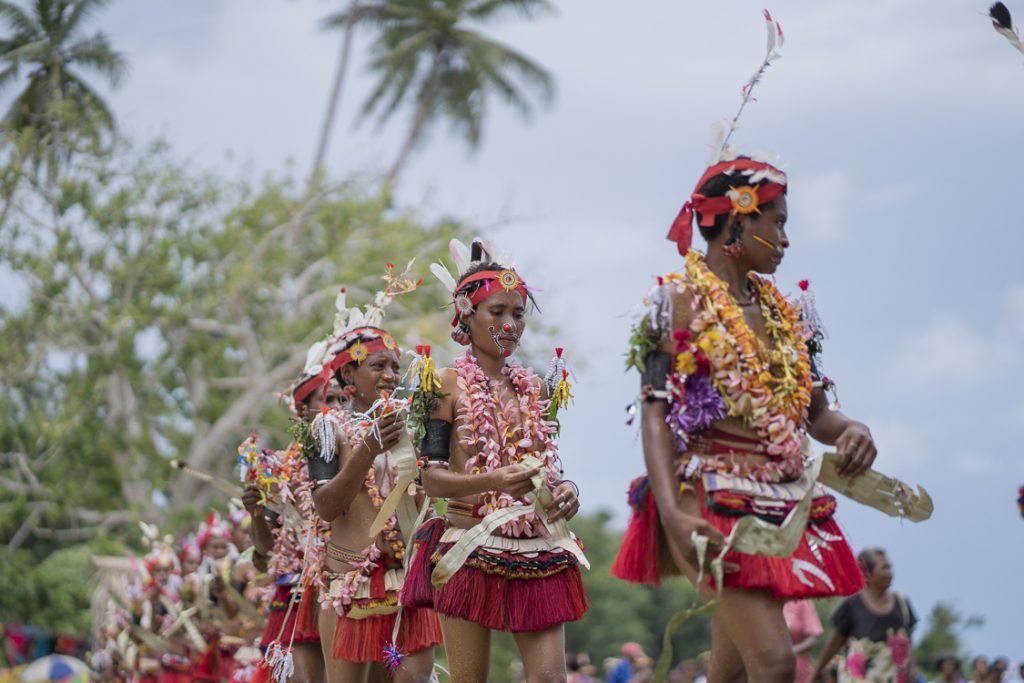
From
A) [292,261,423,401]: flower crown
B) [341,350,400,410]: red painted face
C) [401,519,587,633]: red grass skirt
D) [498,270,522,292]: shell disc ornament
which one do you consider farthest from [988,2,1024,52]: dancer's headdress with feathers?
[341,350,400,410]: red painted face

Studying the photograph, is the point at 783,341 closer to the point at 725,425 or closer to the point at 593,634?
the point at 725,425

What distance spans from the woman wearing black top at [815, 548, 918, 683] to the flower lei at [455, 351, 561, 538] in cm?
467

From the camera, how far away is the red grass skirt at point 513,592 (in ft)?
19.9

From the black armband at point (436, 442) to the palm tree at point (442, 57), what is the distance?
1436 inches

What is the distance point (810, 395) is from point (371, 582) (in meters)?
2.94

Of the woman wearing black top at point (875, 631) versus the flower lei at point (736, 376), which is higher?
the flower lei at point (736, 376)

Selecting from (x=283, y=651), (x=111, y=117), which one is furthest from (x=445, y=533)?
(x=111, y=117)

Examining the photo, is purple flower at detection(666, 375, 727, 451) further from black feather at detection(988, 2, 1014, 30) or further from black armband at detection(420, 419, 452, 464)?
black feather at detection(988, 2, 1014, 30)

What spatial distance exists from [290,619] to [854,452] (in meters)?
4.22

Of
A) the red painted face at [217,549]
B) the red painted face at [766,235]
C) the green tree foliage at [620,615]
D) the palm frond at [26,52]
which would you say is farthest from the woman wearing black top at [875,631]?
the palm frond at [26,52]

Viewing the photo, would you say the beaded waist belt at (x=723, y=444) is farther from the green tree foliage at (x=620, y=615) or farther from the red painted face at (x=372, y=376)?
the green tree foliage at (x=620, y=615)

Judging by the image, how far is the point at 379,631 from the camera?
7.46 meters

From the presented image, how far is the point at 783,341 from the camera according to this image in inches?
216

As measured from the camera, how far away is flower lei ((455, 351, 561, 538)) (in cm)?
616
